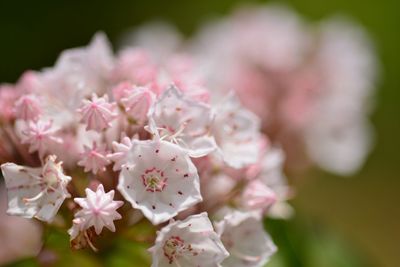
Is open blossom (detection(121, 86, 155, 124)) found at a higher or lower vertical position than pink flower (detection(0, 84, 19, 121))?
higher

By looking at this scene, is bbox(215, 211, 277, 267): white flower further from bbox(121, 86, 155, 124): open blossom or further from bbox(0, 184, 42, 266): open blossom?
bbox(0, 184, 42, 266): open blossom

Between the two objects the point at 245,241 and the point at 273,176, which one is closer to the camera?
the point at 245,241

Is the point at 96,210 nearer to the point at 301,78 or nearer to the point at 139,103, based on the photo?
the point at 139,103

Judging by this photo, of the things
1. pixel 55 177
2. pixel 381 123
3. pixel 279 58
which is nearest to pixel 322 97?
pixel 279 58

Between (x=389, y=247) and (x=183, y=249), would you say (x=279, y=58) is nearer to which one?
(x=183, y=249)

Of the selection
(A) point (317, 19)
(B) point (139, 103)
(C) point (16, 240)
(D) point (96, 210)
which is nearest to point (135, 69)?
(B) point (139, 103)

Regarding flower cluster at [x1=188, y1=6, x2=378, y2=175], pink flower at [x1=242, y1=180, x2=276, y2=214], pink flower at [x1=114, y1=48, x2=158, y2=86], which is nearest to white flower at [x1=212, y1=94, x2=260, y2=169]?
pink flower at [x1=242, y1=180, x2=276, y2=214]
